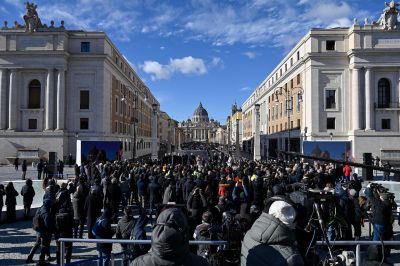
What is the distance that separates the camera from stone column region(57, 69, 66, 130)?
3800 cm

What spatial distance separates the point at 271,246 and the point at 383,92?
132ft

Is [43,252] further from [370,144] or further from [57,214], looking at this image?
[370,144]

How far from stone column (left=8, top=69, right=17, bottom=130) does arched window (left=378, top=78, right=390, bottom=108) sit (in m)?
40.4

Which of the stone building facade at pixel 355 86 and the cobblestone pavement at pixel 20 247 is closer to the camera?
the cobblestone pavement at pixel 20 247

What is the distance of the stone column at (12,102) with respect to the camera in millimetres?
37719

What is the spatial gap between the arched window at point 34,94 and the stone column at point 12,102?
1.50 meters

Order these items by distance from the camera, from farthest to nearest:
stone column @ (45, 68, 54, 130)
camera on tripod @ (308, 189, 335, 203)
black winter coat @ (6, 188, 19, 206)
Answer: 1. stone column @ (45, 68, 54, 130)
2. black winter coat @ (6, 188, 19, 206)
3. camera on tripod @ (308, 189, 335, 203)

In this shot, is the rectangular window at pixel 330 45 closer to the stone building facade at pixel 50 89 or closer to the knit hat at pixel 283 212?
the stone building facade at pixel 50 89

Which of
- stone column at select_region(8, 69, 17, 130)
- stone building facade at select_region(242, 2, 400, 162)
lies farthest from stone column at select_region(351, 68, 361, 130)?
stone column at select_region(8, 69, 17, 130)

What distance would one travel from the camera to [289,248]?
266 cm

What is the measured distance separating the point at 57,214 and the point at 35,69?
35346 mm

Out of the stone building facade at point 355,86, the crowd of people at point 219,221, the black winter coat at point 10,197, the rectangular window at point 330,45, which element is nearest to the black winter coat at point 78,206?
the crowd of people at point 219,221

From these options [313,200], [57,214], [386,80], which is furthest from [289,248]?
[386,80]

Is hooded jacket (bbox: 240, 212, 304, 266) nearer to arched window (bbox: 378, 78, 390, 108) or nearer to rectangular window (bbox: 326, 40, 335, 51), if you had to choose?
Answer: rectangular window (bbox: 326, 40, 335, 51)
